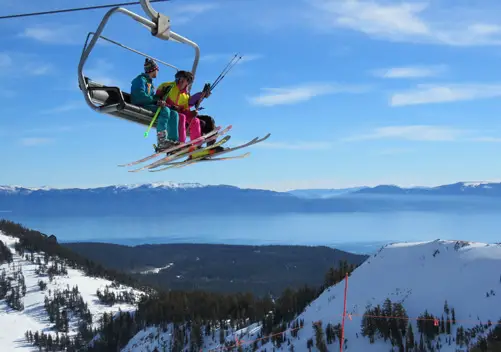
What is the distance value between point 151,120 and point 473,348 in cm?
4432

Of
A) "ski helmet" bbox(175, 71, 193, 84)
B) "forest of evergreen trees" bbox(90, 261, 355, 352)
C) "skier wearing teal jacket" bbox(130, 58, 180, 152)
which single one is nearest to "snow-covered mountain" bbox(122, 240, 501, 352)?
"forest of evergreen trees" bbox(90, 261, 355, 352)

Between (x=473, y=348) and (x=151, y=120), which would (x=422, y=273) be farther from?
(x=151, y=120)

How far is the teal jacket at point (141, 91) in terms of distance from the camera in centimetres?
1323

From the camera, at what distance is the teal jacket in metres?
13.2

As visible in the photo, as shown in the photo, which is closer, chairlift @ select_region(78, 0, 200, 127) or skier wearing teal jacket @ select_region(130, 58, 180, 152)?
chairlift @ select_region(78, 0, 200, 127)

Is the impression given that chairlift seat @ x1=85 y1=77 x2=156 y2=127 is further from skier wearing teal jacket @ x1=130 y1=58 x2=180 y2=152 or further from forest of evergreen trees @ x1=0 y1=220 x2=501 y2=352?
forest of evergreen trees @ x1=0 y1=220 x2=501 y2=352

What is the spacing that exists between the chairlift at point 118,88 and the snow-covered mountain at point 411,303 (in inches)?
1841

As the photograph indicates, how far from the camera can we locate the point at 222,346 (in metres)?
87.9

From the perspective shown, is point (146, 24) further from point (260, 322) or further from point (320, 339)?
point (260, 322)

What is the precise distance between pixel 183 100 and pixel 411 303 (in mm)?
57923

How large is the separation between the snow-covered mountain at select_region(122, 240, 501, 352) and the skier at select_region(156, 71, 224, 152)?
1764 inches

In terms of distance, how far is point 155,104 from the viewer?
13.5 m

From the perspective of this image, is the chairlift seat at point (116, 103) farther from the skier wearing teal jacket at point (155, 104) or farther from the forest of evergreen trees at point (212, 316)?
the forest of evergreen trees at point (212, 316)

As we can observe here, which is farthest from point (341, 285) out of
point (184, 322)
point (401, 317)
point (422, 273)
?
point (184, 322)
